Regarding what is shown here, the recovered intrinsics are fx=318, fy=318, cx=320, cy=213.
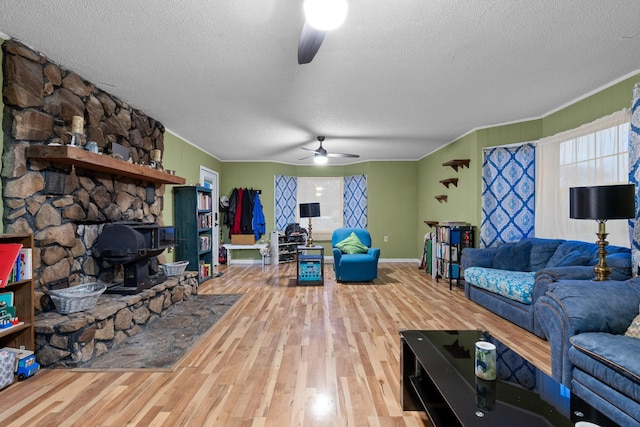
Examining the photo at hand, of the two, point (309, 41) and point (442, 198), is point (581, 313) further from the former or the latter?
point (442, 198)

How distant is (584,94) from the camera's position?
136 inches

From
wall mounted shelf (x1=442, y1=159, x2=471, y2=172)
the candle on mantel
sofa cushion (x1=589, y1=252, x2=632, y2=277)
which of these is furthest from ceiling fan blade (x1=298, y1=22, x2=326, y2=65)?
wall mounted shelf (x1=442, y1=159, x2=471, y2=172)

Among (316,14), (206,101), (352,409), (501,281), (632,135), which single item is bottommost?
(352,409)

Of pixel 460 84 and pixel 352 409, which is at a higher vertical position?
pixel 460 84

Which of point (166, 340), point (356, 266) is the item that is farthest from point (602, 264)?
point (166, 340)

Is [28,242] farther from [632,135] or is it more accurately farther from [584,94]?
[584,94]

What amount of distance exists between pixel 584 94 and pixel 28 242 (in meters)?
5.30

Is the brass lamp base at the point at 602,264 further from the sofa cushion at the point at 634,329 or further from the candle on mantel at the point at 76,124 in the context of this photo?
the candle on mantel at the point at 76,124

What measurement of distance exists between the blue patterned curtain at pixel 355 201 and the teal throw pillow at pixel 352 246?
197 cm


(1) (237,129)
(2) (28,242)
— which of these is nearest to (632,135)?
(1) (237,129)

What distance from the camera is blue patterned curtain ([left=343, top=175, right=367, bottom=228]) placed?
24.7 feet

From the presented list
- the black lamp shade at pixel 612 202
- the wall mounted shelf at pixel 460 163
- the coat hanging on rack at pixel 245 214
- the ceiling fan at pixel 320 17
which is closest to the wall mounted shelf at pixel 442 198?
the wall mounted shelf at pixel 460 163

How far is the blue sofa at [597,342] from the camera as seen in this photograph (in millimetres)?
1516

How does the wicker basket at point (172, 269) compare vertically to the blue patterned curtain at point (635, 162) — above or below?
below
